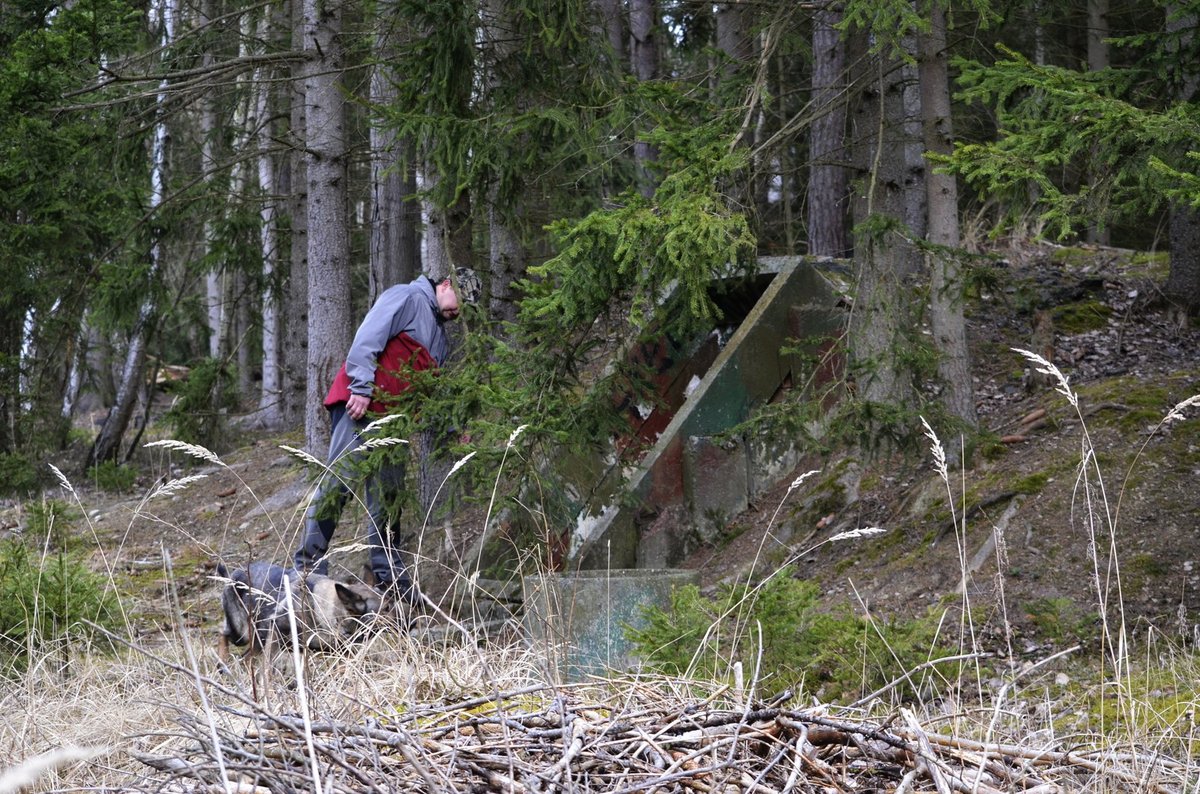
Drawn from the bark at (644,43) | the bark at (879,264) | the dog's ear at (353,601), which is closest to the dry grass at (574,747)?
the dog's ear at (353,601)

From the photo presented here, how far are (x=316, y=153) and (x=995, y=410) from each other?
5.34 meters

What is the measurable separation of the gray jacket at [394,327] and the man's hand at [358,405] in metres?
0.03

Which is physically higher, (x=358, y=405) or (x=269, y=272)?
(x=269, y=272)

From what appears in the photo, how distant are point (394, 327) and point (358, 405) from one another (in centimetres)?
55

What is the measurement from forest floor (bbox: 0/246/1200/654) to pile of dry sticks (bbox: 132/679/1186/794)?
77cm

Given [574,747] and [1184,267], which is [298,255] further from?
[574,747]

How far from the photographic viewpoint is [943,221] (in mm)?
6480

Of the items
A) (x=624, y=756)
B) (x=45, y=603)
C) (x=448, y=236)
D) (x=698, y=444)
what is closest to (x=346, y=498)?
(x=45, y=603)

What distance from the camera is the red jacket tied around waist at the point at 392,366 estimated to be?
659 cm

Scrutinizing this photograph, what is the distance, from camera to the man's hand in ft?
21.3

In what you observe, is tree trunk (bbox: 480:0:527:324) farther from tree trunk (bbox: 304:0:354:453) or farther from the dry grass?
the dry grass

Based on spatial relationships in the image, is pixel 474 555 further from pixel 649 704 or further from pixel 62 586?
pixel 649 704

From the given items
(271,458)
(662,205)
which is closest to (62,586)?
(662,205)

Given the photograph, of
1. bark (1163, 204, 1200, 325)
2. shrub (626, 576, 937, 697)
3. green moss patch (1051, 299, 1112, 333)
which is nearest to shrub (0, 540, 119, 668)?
shrub (626, 576, 937, 697)
